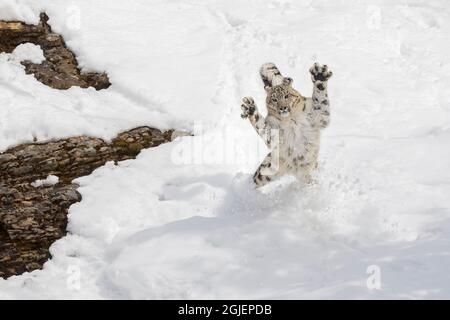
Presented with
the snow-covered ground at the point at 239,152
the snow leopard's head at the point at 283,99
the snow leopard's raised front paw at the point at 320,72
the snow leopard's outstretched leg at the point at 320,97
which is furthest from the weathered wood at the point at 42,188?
the snow leopard's raised front paw at the point at 320,72

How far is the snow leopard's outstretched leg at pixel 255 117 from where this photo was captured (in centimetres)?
734

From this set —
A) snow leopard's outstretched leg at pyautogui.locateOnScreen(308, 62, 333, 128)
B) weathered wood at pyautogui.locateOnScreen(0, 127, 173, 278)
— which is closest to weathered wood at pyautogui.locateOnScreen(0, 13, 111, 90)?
weathered wood at pyautogui.locateOnScreen(0, 127, 173, 278)

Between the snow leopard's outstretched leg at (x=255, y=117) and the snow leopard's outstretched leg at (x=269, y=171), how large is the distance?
0.86 ft

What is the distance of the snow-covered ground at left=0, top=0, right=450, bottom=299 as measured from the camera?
6.20 meters

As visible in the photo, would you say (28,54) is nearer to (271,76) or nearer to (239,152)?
(239,152)

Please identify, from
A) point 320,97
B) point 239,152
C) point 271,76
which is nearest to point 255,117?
point 271,76

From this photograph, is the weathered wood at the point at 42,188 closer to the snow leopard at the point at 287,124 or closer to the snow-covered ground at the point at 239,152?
the snow-covered ground at the point at 239,152

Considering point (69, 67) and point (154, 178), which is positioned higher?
point (69, 67)

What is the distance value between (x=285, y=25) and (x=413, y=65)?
283cm

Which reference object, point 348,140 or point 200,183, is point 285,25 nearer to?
point 348,140

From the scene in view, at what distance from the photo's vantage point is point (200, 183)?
26.6 feet

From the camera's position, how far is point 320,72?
6.74 m

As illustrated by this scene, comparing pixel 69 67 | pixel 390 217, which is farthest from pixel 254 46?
pixel 390 217

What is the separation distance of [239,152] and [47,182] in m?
2.97
